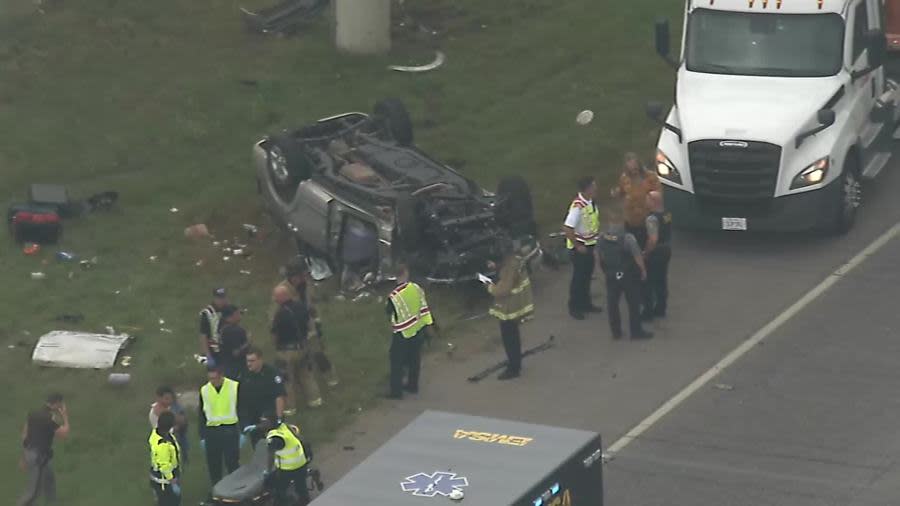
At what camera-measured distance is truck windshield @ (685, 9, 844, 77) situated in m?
25.0

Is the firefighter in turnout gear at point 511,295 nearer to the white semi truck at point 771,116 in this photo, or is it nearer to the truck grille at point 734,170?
the truck grille at point 734,170

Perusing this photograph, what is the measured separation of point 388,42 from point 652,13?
4.67 m

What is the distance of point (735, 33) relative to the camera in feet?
82.6

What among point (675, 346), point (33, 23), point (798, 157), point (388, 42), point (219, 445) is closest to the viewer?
point (219, 445)

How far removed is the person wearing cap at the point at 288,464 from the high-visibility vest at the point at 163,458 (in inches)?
37.0

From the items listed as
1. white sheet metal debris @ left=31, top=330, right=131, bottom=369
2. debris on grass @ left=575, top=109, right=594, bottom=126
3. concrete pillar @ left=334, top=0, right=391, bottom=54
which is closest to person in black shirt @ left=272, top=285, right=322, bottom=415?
white sheet metal debris @ left=31, top=330, right=131, bottom=369

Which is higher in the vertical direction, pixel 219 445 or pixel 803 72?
pixel 803 72

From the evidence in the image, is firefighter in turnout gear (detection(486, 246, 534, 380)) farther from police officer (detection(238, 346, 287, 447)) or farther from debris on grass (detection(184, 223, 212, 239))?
debris on grass (detection(184, 223, 212, 239))

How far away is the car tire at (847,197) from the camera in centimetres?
2466

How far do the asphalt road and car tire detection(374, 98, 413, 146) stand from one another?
3104 mm

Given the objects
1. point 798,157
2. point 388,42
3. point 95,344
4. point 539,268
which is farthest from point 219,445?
point 388,42

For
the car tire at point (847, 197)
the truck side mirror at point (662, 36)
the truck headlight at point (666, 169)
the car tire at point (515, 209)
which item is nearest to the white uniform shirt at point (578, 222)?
the car tire at point (515, 209)

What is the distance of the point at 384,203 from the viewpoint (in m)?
23.6

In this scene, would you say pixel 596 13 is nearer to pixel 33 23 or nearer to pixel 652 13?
pixel 652 13
